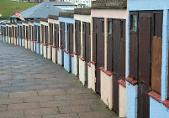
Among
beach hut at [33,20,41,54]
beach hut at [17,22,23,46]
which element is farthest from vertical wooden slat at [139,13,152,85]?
beach hut at [17,22,23,46]

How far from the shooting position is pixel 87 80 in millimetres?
17672

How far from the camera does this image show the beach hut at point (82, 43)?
57.9ft

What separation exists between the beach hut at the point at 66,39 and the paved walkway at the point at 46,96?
21.5 inches

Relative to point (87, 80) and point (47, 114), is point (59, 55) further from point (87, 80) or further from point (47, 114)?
point (47, 114)

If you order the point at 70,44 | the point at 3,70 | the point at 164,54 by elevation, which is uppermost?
the point at 164,54

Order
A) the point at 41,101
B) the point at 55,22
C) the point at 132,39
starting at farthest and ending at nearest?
the point at 55,22 → the point at 41,101 → the point at 132,39

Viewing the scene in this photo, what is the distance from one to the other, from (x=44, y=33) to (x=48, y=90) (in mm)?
14618

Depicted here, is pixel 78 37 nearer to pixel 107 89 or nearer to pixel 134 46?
pixel 107 89

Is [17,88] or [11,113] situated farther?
[17,88]

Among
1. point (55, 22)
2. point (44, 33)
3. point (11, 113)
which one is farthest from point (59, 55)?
point (11, 113)

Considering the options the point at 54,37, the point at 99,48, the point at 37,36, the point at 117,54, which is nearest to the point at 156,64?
the point at 117,54

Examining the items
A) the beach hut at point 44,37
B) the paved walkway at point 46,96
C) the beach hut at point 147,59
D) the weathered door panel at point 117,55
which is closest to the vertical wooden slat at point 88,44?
the paved walkway at point 46,96

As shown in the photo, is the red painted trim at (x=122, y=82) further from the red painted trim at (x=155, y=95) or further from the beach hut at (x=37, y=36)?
the beach hut at (x=37, y=36)

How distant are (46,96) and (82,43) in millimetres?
3688
